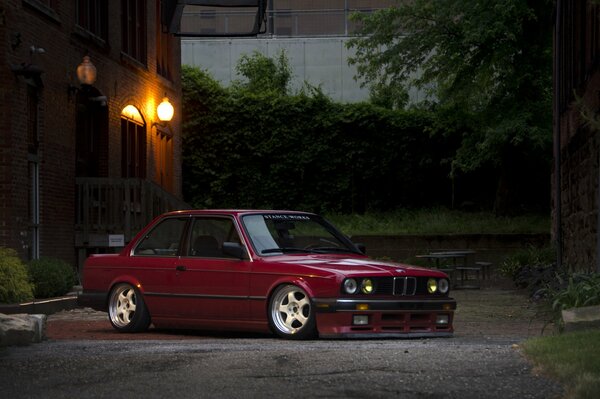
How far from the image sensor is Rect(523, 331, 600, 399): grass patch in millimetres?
7902

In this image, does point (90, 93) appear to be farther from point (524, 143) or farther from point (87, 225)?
point (524, 143)

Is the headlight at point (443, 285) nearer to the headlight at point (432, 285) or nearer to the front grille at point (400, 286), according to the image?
the headlight at point (432, 285)

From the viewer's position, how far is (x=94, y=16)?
982 inches

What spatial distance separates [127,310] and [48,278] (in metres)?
4.11

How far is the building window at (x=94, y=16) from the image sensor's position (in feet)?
78.9

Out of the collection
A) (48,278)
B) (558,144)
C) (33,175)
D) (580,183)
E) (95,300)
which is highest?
(558,144)

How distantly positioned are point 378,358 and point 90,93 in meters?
15.7

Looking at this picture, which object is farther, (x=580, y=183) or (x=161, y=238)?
(x=580, y=183)

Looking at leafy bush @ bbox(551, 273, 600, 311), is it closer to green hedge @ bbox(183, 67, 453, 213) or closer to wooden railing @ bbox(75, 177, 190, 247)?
wooden railing @ bbox(75, 177, 190, 247)

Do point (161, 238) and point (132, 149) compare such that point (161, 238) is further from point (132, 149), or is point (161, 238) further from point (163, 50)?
point (163, 50)

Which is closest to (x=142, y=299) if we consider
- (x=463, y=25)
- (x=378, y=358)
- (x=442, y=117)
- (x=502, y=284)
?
(x=378, y=358)

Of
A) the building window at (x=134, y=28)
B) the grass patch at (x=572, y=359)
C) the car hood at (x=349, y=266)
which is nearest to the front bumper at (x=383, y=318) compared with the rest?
the car hood at (x=349, y=266)

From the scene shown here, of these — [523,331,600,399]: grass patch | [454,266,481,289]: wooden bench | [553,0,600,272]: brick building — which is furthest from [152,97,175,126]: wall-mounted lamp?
[523,331,600,399]: grass patch

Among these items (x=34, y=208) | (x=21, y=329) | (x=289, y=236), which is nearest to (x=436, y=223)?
(x=34, y=208)
